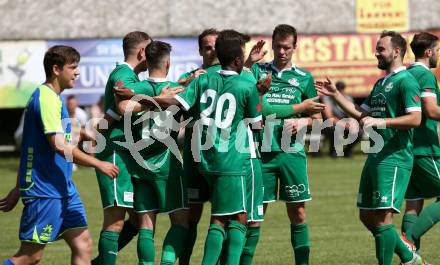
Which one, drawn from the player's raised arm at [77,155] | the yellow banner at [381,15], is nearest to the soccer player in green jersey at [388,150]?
the player's raised arm at [77,155]

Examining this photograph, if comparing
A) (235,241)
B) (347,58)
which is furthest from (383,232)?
(347,58)

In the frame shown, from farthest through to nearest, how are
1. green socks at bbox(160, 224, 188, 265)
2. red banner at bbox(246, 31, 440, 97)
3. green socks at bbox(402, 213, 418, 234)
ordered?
red banner at bbox(246, 31, 440, 97), green socks at bbox(402, 213, 418, 234), green socks at bbox(160, 224, 188, 265)

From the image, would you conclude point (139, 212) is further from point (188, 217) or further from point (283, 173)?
point (283, 173)

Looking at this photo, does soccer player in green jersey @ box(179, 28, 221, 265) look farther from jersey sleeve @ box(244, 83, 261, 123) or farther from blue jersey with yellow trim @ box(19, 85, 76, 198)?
blue jersey with yellow trim @ box(19, 85, 76, 198)

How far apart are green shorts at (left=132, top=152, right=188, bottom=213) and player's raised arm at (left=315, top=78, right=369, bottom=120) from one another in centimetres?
149

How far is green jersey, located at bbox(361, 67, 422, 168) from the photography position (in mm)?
8734

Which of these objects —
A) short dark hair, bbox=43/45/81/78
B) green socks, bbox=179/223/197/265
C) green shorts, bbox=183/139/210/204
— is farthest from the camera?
green socks, bbox=179/223/197/265

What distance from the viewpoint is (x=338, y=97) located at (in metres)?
8.90

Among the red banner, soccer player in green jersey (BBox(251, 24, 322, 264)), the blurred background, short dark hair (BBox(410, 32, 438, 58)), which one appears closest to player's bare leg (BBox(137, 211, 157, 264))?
soccer player in green jersey (BBox(251, 24, 322, 264))

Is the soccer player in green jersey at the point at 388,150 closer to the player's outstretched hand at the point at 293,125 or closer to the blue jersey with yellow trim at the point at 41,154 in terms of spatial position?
the player's outstretched hand at the point at 293,125

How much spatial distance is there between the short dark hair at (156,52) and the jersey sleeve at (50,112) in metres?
1.27

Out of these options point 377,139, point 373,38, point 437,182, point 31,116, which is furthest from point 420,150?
point 373,38

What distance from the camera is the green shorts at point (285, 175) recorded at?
9.52 metres

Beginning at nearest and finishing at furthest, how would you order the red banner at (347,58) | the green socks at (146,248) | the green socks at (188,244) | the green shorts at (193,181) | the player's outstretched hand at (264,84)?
the player's outstretched hand at (264,84)
the green socks at (146,248)
the green shorts at (193,181)
the green socks at (188,244)
the red banner at (347,58)
